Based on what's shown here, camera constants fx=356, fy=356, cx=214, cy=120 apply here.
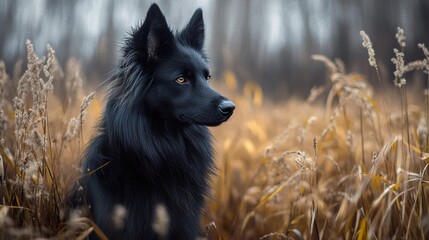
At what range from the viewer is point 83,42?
17.4ft

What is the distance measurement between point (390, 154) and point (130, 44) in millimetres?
2102

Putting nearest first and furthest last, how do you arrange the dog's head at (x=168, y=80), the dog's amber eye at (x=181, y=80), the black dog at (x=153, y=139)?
the black dog at (x=153, y=139), the dog's head at (x=168, y=80), the dog's amber eye at (x=181, y=80)

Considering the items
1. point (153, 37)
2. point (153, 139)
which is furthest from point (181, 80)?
point (153, 139)

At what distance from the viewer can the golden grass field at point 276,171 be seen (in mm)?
2066

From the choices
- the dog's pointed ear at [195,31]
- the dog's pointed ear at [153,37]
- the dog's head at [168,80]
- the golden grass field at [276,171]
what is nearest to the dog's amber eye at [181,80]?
the dog's head at [168,80]

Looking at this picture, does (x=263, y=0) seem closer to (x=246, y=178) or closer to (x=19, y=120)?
(x=246, y=178)

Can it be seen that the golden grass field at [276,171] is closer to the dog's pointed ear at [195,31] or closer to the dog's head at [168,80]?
the dog's head at [168,80]

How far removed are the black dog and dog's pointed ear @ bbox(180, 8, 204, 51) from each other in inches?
9.0

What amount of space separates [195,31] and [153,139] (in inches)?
44.8

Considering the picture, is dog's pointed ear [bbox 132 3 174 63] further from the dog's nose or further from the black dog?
the dog's nose

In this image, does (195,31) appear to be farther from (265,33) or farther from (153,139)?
(265,33)

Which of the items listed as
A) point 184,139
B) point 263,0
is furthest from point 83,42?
point 263,0

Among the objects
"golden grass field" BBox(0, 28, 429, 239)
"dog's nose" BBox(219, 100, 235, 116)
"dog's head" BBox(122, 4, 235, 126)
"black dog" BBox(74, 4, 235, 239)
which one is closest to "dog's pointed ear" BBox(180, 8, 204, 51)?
"black dog" BBox(74, 4, 235, 239)

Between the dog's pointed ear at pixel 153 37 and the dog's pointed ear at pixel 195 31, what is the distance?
39 centimetres
